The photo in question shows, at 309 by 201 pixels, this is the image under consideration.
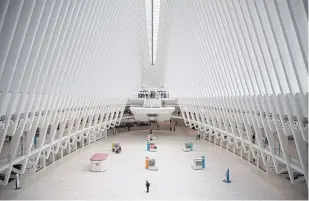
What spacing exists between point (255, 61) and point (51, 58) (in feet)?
28.4

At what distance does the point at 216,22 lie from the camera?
1511 cm

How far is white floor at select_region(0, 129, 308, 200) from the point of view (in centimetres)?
1430

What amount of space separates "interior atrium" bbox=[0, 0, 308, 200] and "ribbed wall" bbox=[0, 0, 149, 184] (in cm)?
4

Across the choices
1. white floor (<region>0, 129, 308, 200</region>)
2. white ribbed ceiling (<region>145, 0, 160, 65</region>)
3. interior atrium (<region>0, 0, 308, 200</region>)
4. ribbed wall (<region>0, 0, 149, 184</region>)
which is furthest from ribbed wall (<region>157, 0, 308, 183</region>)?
ribbed wall (<region>0, 0, 149, 184</region>)

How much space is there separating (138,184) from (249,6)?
38.0 feet

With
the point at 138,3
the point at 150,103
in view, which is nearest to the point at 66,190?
the point at 138,3

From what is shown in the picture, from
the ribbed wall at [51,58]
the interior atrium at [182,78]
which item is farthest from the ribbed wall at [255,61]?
the ribbed wall at [51,58]

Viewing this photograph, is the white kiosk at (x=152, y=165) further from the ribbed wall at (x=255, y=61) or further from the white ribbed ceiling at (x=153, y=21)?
the white ribbed ceiling at (x=153, y=21)

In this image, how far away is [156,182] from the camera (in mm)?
16656

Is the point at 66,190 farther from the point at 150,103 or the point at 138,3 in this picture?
the point at 150,103

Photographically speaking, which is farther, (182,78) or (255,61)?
(182,78)

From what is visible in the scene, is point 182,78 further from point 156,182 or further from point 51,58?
point 51,58

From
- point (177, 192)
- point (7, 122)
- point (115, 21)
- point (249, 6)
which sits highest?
point (115, 21)

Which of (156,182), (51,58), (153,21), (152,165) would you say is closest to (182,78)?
(153,21)
